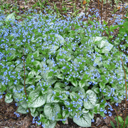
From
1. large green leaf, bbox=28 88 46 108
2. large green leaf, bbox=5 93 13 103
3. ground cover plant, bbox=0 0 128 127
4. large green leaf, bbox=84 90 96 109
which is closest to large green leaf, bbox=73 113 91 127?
ground cover plant, bbox=0 0 128 127

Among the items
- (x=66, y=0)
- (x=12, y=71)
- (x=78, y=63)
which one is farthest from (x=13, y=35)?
(x=66, y=0)

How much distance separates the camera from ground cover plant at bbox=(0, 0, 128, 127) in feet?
10.4

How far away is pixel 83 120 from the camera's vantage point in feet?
10.5

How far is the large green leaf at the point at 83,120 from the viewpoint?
315cm

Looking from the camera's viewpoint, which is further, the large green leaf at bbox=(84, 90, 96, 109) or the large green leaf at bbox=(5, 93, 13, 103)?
the large green leaf at bbox=(5, 93, 13, 103)

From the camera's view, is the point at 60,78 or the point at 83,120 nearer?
the point at 83,120

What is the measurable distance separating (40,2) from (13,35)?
9.72ft

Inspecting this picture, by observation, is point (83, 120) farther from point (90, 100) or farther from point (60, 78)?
point (60, 78)

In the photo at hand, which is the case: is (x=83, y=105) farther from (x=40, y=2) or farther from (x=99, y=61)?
(x=40, y=2)

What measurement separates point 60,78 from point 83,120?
3.34ft

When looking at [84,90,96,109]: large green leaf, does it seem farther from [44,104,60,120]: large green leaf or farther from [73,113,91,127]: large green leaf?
[44,104,60,120]: large green leaf

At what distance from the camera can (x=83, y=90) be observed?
3.39 metres

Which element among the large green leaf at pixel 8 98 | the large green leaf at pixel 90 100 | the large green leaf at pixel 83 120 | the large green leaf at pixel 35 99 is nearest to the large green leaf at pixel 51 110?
the large green leaf at pixel 35 99

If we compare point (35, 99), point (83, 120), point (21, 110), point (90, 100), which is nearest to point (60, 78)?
point (35, 99)
